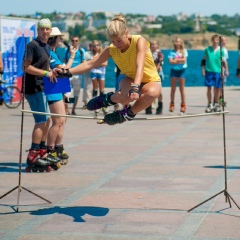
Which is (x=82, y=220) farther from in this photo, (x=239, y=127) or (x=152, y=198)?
(x=239, y=127)

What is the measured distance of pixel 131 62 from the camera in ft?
26.8

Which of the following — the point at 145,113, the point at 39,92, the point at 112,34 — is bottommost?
the point at 145,113

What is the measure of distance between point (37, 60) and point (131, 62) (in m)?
2.93

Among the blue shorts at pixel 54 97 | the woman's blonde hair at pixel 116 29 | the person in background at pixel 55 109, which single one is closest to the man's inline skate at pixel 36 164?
the person in background at pixel 55 109

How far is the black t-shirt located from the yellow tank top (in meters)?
2.66

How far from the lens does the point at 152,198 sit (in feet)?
29.7

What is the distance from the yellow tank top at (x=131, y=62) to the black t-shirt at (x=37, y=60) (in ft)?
8.72

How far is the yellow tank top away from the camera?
26.7 ft

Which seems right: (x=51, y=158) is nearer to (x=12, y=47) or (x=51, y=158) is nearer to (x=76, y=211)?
(x=76, y=211)

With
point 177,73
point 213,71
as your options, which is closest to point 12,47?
point 177,73

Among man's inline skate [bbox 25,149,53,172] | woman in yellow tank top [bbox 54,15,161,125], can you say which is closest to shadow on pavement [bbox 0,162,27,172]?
man's inline skate [bbox 25,149,53,172]

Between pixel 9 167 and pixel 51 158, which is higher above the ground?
pixel 51 158

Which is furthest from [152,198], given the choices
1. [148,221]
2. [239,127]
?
[239,127]

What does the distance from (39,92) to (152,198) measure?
2.60 m
